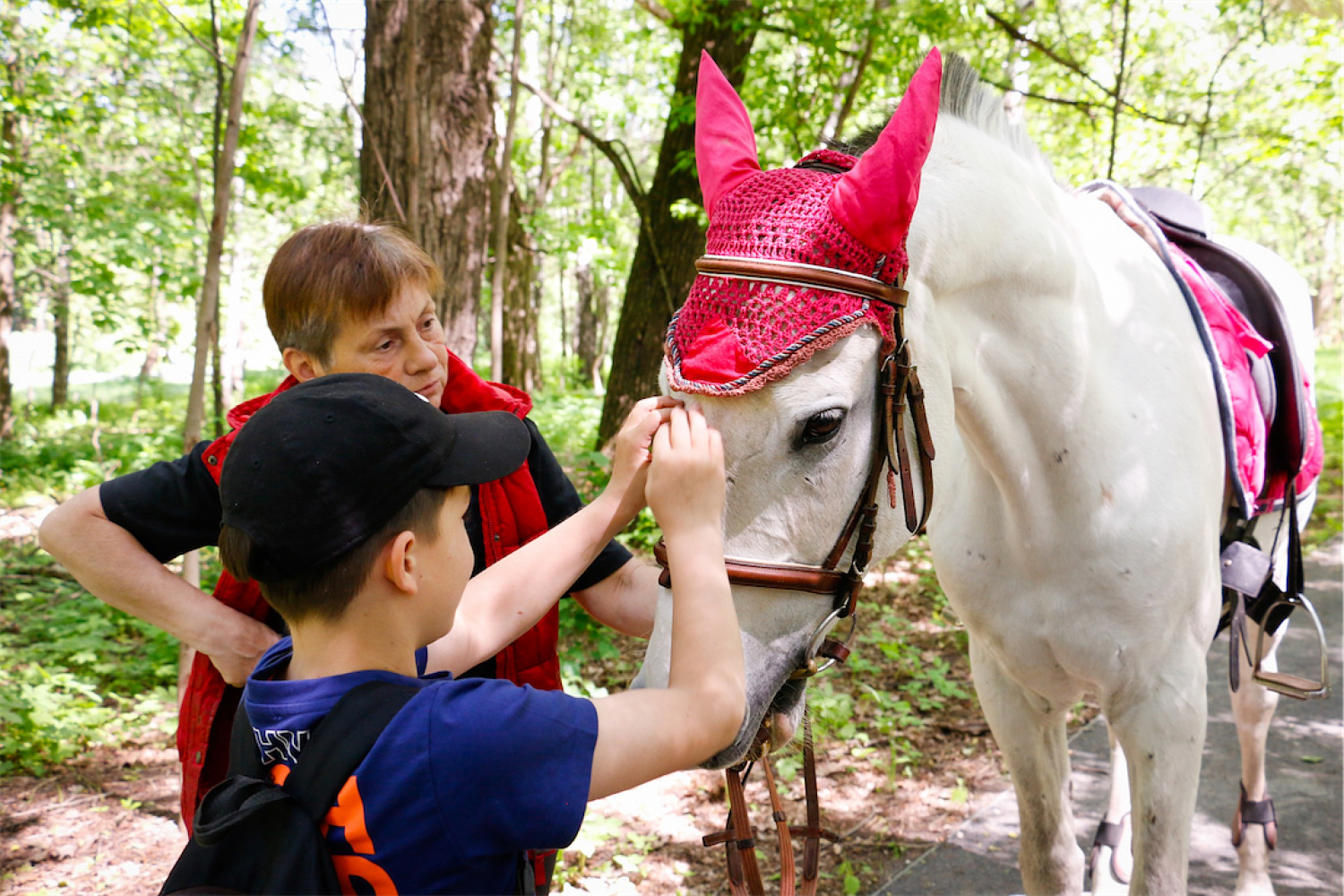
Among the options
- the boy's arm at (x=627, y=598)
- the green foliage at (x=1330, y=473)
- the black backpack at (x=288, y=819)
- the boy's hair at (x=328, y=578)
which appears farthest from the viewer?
the green foliage at (x=1330, y=473)

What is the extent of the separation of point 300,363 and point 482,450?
70cm

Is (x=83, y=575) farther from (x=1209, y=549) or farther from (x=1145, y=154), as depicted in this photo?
(x=1145, y=154)

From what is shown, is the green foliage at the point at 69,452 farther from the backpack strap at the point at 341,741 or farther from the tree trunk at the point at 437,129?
the backpack strap at the point at 341,741

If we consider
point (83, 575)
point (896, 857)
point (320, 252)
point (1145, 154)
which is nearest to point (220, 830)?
point (83, 575)

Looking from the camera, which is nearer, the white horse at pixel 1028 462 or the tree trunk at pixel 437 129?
the white horse at pixel 1028 462

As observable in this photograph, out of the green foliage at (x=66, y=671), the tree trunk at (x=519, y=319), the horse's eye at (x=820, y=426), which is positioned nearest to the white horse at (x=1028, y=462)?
the horse's eye at (x=820, y=426)

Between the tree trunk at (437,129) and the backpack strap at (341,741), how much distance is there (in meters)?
3.17

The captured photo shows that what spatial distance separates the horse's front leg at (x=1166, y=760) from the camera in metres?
1.98

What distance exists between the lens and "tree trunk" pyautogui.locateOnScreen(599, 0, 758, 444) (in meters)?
6.25

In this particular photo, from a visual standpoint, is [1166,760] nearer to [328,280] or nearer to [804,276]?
[804,276]

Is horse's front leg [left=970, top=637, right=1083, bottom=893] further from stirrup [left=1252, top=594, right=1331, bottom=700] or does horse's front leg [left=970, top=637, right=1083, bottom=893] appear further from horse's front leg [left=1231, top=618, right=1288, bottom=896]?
horse's front leg [left=1231, top=618, right=1288, bottom=896]

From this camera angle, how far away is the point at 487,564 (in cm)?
172

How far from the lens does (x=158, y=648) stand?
4.63m

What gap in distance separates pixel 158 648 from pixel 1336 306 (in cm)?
3511
